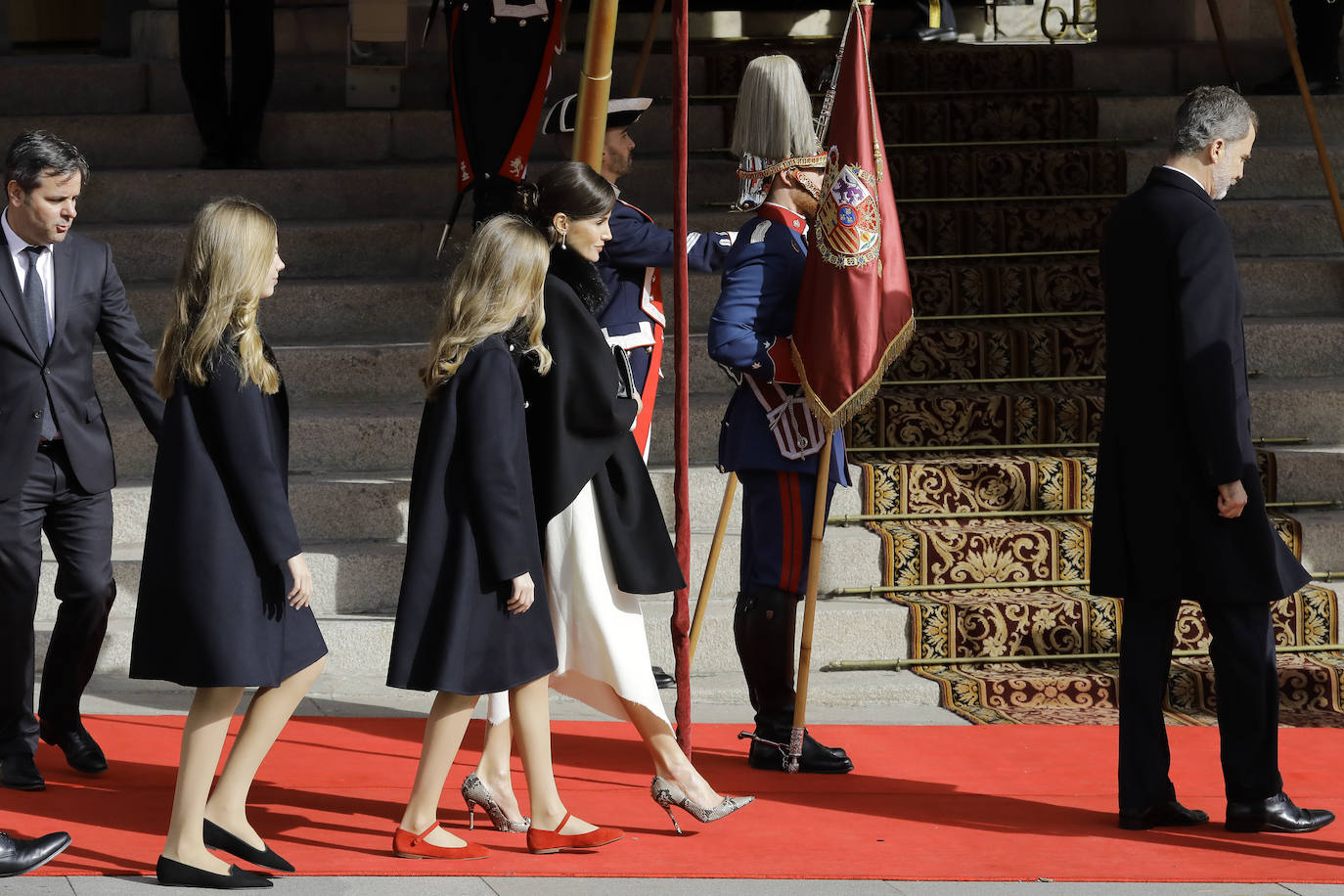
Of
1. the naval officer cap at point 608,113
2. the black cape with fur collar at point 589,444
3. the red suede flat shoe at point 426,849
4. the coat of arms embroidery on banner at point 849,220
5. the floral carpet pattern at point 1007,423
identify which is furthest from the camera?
the floral carpet pattern at point 1007,423

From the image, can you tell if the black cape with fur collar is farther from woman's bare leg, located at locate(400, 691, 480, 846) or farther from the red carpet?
the red carpet

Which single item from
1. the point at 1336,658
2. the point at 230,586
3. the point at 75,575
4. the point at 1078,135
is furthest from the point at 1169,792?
the point at 1078,135

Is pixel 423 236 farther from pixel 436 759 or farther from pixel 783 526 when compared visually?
pixel 436 759

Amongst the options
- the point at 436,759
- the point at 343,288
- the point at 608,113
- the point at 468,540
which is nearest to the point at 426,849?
the point at 436,759

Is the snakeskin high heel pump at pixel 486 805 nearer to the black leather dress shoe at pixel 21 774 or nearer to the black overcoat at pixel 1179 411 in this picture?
the black leather dress shoe at pixel 21 774

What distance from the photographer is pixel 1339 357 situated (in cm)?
738

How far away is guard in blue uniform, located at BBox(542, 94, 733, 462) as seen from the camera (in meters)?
5.12

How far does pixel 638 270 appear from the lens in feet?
17.2

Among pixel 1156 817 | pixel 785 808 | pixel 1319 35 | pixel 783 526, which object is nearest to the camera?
pixel 1156 817

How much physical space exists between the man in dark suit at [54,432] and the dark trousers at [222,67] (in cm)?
335

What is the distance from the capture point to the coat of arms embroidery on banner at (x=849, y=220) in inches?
190

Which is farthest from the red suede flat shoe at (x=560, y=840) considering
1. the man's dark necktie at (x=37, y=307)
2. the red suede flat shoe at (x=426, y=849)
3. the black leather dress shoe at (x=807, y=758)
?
the man's dark necktie at (x=37, y=307)

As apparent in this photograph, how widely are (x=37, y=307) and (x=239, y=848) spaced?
1.53m

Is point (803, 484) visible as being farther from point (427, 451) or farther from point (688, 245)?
point (427, 451)
